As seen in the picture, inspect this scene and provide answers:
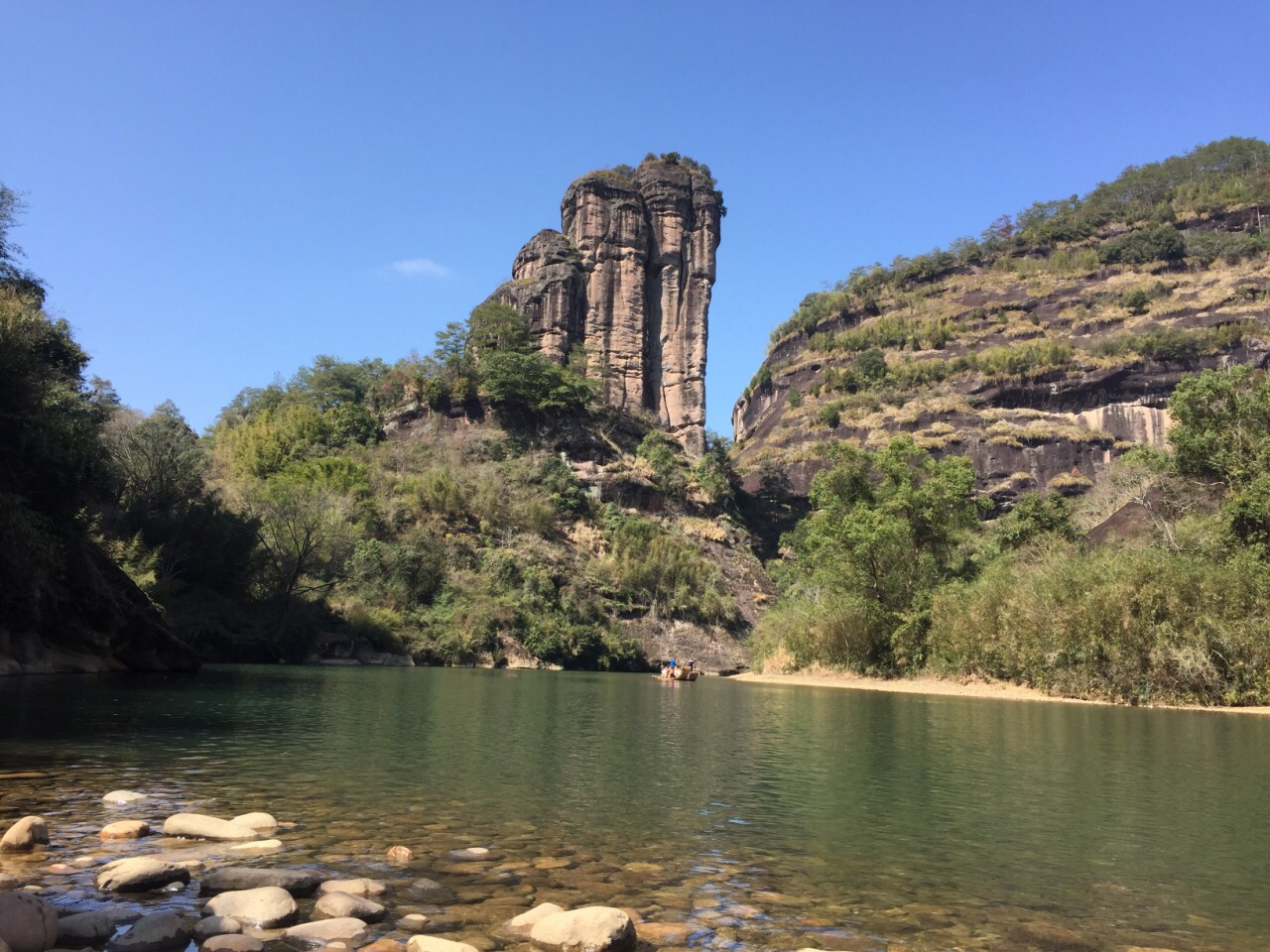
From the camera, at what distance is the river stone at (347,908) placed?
5.00 m

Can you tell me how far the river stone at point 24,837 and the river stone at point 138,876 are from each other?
0.92m

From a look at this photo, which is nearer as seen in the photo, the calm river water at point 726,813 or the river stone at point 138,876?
the river stone at point 138,876

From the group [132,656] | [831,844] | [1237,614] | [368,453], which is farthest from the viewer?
[368,453]

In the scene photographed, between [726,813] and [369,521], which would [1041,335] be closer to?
[369,521]

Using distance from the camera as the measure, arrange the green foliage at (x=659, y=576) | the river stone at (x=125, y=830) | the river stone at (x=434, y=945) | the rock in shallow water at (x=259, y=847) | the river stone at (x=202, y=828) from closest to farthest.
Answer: the river stone at (x=434, y=945) < the rock in shallow water at (x=259, y=847) < the river stone at (x=125, y=830) < the river stone at (x=202, y=828) < the green foliage at (x=659, y=576)

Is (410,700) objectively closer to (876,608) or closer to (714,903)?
(714,903)

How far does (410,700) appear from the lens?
20.9 meters

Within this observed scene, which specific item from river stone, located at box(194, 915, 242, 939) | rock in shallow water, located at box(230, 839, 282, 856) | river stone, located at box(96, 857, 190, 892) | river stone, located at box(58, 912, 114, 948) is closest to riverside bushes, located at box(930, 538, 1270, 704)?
rock in shallow water, located at box(230, 839, 282, 856)

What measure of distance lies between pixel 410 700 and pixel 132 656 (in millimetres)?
10845

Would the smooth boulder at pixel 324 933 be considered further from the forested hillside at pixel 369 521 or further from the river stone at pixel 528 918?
the forested hillside at pixel 369 521

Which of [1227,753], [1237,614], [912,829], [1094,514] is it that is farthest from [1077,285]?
[912,829]

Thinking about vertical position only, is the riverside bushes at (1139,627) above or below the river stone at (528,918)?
above

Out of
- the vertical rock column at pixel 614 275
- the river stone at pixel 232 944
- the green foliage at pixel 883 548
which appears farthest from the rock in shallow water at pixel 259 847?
the vertical rock column at pixel 614 275

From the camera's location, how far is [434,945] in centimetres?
443
